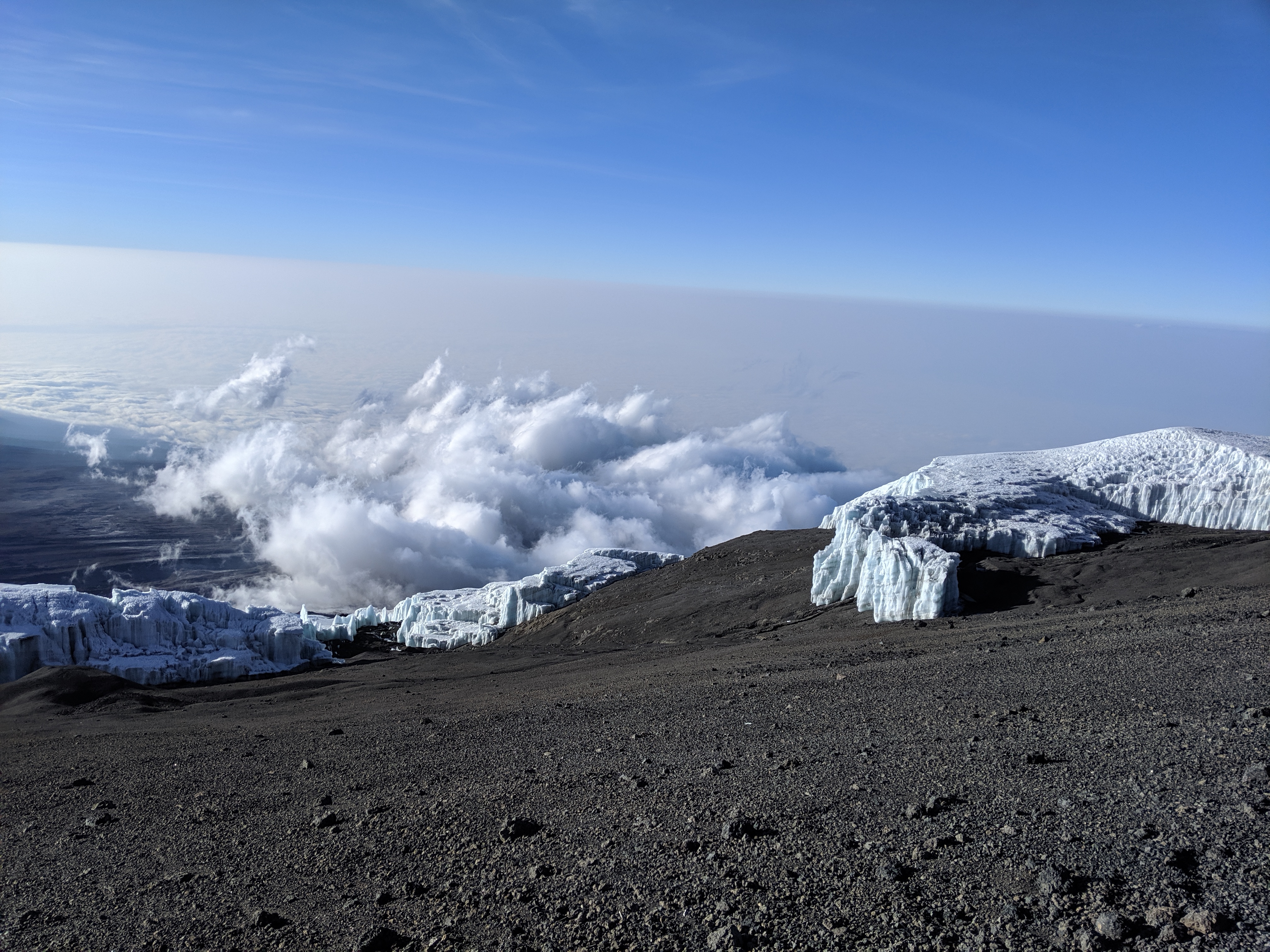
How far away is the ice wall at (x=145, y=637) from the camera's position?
28.9 metres

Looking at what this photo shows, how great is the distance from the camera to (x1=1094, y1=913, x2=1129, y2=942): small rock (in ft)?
18.4

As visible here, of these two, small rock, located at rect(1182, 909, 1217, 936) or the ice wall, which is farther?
the ice wall

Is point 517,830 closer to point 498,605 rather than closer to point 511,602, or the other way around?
point 511,602

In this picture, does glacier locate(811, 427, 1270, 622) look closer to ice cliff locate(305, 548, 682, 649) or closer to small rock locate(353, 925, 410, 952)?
ice cliff locate(305, 548, 682, 649)

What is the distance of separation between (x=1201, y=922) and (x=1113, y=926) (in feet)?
1.97

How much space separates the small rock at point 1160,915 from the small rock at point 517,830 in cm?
577

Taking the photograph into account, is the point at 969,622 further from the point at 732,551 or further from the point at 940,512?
the point at 732,551

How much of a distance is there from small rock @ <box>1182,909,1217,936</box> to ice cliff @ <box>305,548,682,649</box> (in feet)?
122

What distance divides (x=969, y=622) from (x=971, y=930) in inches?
710

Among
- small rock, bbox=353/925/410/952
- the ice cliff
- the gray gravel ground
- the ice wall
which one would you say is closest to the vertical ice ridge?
the ice cliff

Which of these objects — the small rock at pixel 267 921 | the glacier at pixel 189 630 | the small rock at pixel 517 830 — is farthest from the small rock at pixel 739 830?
the glacier at pixel 189 630

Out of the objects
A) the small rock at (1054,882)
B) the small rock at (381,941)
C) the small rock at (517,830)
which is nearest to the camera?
the small rock at (1054,882)

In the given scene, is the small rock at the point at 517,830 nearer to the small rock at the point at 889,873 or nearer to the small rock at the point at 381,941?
the small rock at the point at 381,941

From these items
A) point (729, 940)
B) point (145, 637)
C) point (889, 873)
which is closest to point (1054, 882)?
point (889, 873)
